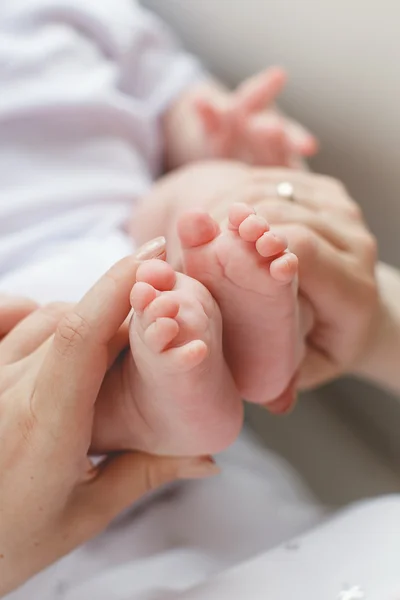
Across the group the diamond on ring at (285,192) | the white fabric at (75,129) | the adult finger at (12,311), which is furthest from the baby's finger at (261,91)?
the adult finger at (12,311)

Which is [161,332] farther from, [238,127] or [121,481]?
[238,127]

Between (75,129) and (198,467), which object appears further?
(75,129)

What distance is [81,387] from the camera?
44 cm

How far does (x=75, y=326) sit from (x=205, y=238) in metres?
0.10

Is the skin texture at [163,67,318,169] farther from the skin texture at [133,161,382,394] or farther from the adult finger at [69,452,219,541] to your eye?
the adult finger at [69,452,219,541]

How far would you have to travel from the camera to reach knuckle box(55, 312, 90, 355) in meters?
0.43

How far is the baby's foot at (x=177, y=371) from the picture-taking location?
0.40m

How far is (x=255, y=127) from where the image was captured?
0.85 metres

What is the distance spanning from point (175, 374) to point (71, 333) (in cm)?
7

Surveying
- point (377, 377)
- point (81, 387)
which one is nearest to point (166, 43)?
point (377, 377)

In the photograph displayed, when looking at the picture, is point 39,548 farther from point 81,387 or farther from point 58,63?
point 58,63

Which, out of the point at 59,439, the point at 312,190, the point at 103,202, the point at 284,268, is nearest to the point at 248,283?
the point at 284,268

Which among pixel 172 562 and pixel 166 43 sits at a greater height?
pixel 166 43

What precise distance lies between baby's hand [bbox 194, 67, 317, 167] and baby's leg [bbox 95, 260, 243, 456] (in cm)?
42
